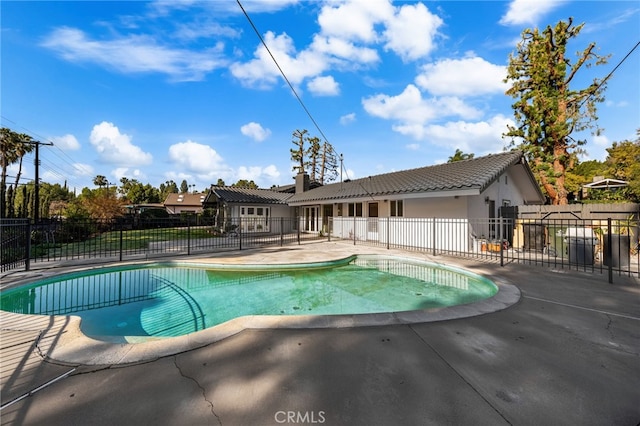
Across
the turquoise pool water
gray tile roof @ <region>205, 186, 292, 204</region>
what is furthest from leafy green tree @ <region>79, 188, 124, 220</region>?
the turquoise pool water

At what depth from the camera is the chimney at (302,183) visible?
79.0 feet

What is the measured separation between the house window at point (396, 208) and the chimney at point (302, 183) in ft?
37.3

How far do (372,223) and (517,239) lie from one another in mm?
6955

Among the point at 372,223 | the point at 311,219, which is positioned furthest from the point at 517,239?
the point at 311,219

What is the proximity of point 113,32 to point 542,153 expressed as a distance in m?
23.6

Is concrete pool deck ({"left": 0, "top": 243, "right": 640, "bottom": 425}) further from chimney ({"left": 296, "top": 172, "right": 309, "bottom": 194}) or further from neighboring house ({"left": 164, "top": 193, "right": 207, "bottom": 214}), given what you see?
neighboring house ({"left": 164, "top": 193, "right": 207, "bottom": 214})

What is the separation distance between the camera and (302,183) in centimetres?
2412

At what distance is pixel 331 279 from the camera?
7895 millimetres

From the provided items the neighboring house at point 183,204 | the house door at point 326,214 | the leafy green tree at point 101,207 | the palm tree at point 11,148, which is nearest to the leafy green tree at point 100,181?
the neighboring house at point 183,204

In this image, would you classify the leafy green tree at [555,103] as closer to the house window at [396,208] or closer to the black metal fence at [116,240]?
the house window at [396,208]

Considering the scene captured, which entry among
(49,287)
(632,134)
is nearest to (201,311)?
(49,287)

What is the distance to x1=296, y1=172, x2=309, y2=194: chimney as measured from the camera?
24.1 meters

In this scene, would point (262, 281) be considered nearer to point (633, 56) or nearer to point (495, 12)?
point (633, 56)

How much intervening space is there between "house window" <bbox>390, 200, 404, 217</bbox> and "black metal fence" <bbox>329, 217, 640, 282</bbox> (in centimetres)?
82
